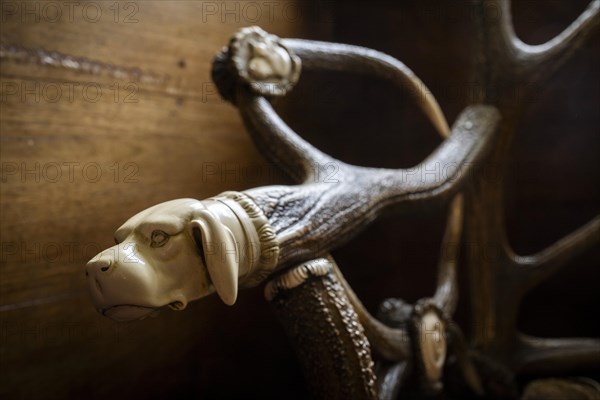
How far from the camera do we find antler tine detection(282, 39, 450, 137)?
1.23 m

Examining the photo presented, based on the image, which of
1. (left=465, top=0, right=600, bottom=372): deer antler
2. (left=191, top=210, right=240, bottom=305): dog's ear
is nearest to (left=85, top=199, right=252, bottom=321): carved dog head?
(left=191, top=210, right=240, bottom=305): dog's ear

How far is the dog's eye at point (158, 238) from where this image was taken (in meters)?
0.72

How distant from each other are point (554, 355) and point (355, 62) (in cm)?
90

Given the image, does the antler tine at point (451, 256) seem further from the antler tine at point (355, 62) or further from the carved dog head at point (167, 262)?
the carved dog head at point (167, 262)

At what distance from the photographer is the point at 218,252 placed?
2.34 feet

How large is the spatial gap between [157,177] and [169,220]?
0.67 meters

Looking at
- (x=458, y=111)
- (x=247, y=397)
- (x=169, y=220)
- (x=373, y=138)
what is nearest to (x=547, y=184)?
(x=458, y=111)

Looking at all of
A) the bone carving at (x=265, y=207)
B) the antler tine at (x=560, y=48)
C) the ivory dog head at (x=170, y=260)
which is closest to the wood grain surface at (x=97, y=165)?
the bone carving at (x=265, y=207)

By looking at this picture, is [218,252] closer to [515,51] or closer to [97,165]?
[97,165]

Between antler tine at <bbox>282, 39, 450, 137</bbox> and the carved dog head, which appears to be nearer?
the carved dog head

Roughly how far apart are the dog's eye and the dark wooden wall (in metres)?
0.50

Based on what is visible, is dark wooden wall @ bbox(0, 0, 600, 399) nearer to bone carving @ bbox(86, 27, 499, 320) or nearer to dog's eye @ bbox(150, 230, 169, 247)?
bone carving @ bbox(86, 27, 499, 320)

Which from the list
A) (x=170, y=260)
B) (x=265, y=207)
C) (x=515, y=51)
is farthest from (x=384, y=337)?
(x=515, y=51)

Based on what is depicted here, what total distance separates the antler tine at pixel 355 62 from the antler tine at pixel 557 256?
0.48 m
